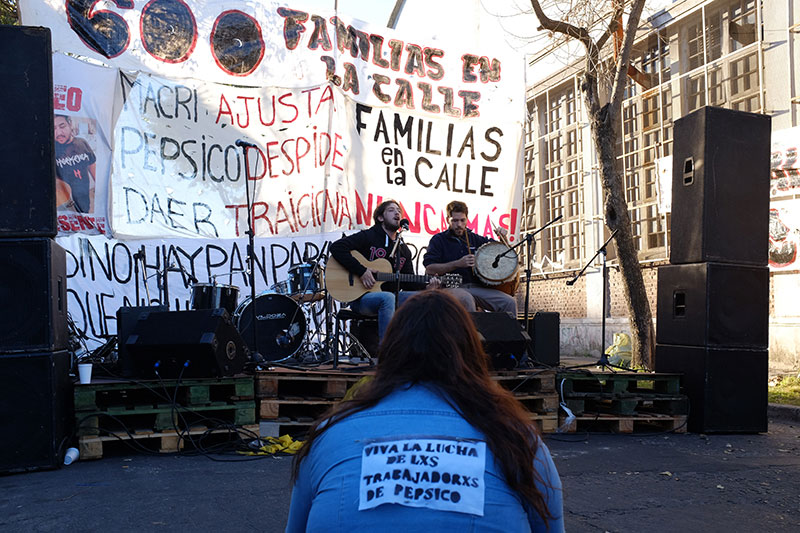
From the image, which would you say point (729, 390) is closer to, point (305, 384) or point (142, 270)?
point (305, 384)

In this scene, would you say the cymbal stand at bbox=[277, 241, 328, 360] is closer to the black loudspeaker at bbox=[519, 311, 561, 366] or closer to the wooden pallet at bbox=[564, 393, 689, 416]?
the black loudspeaker at bbox=[519, 311, 561, 366]

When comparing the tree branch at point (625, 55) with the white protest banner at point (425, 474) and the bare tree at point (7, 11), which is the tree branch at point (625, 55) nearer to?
the white protest banner at point (425, 474)

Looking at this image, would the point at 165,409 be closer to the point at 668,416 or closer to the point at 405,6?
the point at 668,416

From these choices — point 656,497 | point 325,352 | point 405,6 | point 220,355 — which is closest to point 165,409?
point 220,355

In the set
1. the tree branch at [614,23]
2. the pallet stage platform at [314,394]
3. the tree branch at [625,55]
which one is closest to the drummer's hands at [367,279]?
the pallet stage platform at [314,394]

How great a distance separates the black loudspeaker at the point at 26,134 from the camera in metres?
4.89

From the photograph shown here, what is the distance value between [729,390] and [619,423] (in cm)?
104

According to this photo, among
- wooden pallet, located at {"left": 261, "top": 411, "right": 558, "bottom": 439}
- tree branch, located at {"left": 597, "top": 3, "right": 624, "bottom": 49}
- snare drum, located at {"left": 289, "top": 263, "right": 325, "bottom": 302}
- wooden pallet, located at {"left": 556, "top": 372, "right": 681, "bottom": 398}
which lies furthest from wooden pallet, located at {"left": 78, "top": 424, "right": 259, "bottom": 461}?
tree branch, located at {"left": 597, "top": 3, "right": 624, "bottom": 49}

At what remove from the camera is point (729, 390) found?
6582 millimetres

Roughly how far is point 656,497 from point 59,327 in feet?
13.6

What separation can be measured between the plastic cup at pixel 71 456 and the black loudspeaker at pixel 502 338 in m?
3.31

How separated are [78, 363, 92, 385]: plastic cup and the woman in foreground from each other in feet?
13.8

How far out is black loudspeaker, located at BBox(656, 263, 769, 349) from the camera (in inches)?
257

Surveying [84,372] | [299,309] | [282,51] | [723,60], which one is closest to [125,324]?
[84,372]
